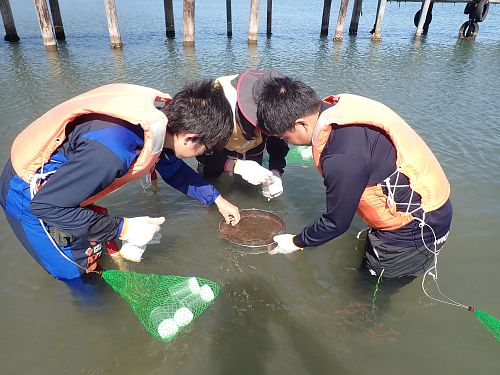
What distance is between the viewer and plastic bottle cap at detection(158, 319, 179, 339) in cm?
268

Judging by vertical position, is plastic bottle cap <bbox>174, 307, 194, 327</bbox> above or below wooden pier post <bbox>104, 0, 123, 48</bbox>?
below

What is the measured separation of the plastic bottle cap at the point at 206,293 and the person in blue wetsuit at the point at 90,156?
65 centimetres

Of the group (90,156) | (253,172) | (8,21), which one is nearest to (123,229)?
(90,156)

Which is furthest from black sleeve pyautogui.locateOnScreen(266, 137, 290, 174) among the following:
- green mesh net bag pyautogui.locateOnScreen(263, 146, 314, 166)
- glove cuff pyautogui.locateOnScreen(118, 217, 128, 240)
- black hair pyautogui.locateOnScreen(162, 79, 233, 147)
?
glove cuff pyautogui.locateOnScreen(118, 217, 128, 240)

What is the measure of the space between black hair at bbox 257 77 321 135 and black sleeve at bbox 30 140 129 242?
1.04 meters

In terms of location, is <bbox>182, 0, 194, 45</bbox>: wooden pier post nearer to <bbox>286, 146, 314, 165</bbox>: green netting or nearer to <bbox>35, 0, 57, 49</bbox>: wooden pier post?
<bbox>35, 0, 57, 49</bbox>: wooden pier post

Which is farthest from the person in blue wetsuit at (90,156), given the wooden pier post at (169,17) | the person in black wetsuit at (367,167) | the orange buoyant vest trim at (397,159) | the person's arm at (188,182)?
the wooden pier post at (169,17)

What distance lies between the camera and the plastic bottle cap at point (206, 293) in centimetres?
288

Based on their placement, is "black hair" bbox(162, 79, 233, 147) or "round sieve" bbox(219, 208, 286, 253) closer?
"black hair" bbox(162, 79, 233, 147)

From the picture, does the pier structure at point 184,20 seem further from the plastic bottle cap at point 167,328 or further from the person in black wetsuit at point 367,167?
the plastic bottle cap at point 167,328

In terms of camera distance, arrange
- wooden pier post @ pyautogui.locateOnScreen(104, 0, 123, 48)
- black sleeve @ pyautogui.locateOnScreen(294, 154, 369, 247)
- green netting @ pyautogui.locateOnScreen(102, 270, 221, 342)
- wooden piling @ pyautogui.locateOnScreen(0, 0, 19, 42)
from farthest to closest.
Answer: wooden piling @ pyautogui.locateOnScreen(0, 0, 19, 42)
wooden pier post @ pyautogui.locateOnScreen(104, 0, 123, 48)
green netting @ pyautogui.locateOnScreen(102, 270, 221, 342)
black sleeve @ pyautogui.locateOnScreen(294, 154, 369, 247)

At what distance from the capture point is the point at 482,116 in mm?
7809

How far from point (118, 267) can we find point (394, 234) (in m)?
2.65

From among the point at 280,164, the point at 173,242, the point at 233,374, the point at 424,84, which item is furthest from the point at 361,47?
the point at 233,374
